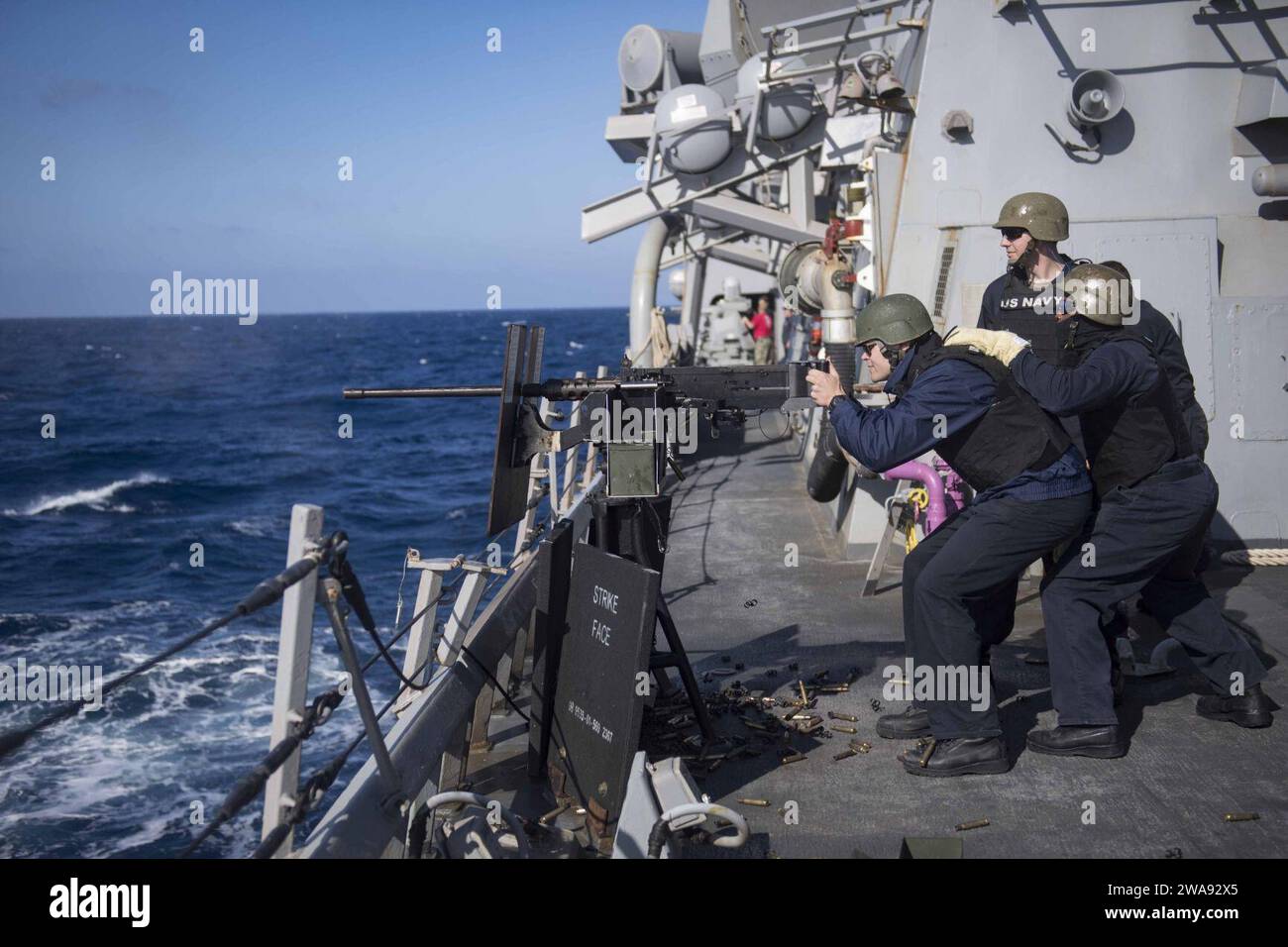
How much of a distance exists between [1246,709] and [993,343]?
2.11m

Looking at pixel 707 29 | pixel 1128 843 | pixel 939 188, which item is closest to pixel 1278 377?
pixel 939 188

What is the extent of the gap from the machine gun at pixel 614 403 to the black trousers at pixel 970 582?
93cm

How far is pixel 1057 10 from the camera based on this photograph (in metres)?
7.88

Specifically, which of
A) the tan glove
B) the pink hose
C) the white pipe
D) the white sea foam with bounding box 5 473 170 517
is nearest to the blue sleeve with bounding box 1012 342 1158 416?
the tan glove

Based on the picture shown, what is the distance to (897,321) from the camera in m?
4.89

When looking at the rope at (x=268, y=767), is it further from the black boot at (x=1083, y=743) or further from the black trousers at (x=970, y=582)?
the black boot at (x=1083, y=743)

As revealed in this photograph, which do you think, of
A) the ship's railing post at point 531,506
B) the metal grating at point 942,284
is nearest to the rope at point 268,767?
the ship's railing post at point 531,506

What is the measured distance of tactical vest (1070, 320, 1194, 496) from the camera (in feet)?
16.5

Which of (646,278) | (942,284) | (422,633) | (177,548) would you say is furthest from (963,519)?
(177,548)

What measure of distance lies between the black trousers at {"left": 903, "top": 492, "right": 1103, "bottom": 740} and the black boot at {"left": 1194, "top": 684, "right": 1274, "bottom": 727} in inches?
47.5

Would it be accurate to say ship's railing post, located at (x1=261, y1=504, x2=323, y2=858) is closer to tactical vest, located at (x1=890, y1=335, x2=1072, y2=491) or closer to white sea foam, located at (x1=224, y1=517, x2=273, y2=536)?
tactical vest, located at (x1=890, y1=335, x2=1072, y2=491)

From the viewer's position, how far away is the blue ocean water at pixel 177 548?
11.6m
